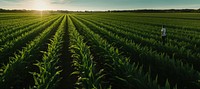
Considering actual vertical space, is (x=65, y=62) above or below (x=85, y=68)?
below

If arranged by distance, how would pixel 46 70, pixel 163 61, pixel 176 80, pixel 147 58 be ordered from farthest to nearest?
pixel 147 58 < pixel 163 61 < pixel 176 80 < pixel 46 70

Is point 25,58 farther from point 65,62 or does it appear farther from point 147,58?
point 147,58

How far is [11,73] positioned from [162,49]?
6994 mm

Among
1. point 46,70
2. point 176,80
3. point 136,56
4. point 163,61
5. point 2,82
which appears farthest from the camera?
point 136,56

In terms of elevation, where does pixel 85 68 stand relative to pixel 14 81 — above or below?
above

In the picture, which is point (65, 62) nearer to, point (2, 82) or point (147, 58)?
point (147, 58)

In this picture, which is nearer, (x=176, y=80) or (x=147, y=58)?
(x=176, y=80)

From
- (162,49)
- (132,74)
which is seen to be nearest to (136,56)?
(162,49)

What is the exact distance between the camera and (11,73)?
21.2 feet

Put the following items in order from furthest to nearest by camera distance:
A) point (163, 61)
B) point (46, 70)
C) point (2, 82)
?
point (163, 61) < point (46, 70) < point (2, 82)

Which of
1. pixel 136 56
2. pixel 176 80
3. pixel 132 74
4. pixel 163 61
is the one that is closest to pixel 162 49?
pixel 136 56

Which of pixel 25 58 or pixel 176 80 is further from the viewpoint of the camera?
pixel 25 58

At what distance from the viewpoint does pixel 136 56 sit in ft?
31.8

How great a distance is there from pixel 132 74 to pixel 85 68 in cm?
125
